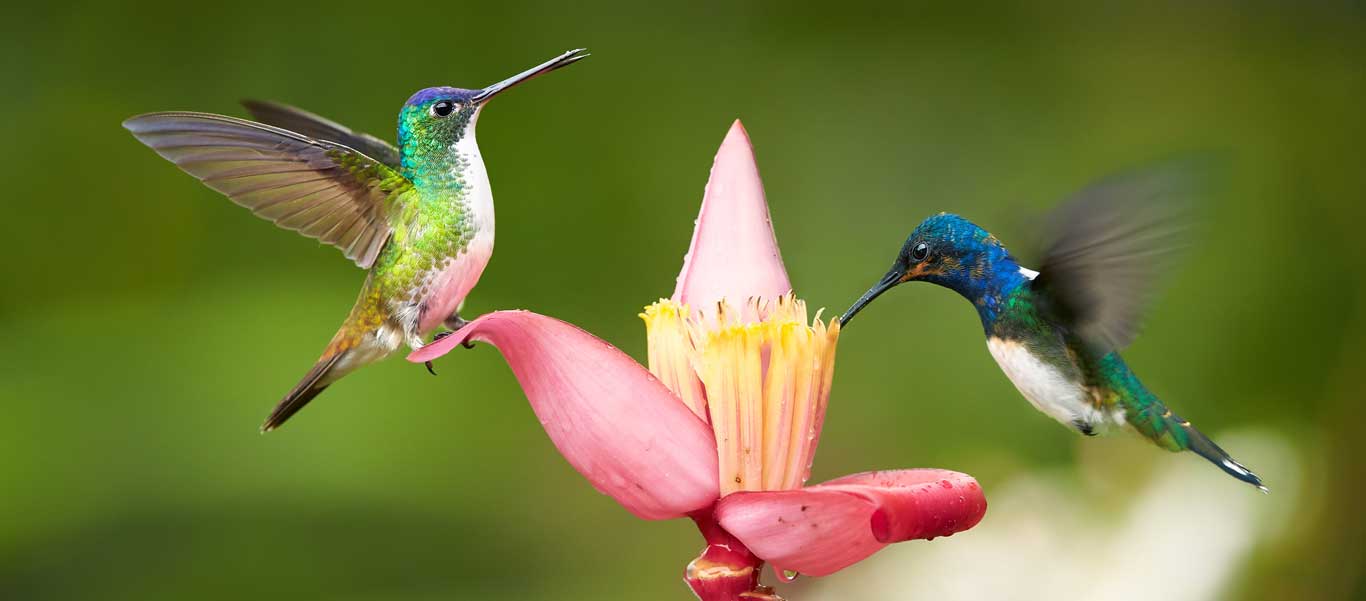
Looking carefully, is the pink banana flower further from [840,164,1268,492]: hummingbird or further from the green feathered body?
the green feathered body

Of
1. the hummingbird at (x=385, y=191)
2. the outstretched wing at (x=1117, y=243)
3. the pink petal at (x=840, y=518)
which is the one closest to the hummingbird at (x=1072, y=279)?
the outstretched wing at (x=1117, y=243)

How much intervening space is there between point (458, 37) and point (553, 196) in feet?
1.02

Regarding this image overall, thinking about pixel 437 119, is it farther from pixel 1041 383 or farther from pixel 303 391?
pixel 1041 383

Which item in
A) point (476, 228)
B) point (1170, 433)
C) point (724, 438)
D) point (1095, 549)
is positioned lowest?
point (1095, 549)

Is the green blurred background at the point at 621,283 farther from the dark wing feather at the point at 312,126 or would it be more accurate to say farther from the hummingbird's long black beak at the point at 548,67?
the hummingbird's long black beak at the point at 548,67

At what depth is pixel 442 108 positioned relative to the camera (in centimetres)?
76

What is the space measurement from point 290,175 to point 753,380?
1.10 ft

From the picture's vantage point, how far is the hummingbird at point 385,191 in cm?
76

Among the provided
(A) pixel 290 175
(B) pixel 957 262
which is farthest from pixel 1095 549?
(A) pixel 290 175

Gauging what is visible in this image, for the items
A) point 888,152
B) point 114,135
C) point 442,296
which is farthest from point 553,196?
point 442,296

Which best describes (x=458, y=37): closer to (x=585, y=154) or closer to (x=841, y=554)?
(x=585, y=154)

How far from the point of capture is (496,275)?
6.50 ft

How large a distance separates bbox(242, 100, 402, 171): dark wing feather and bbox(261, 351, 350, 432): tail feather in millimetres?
149

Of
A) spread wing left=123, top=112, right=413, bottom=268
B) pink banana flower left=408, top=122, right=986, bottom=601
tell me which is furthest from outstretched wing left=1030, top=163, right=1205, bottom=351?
spread wing left=123, top=112, right=413, bottom=268
